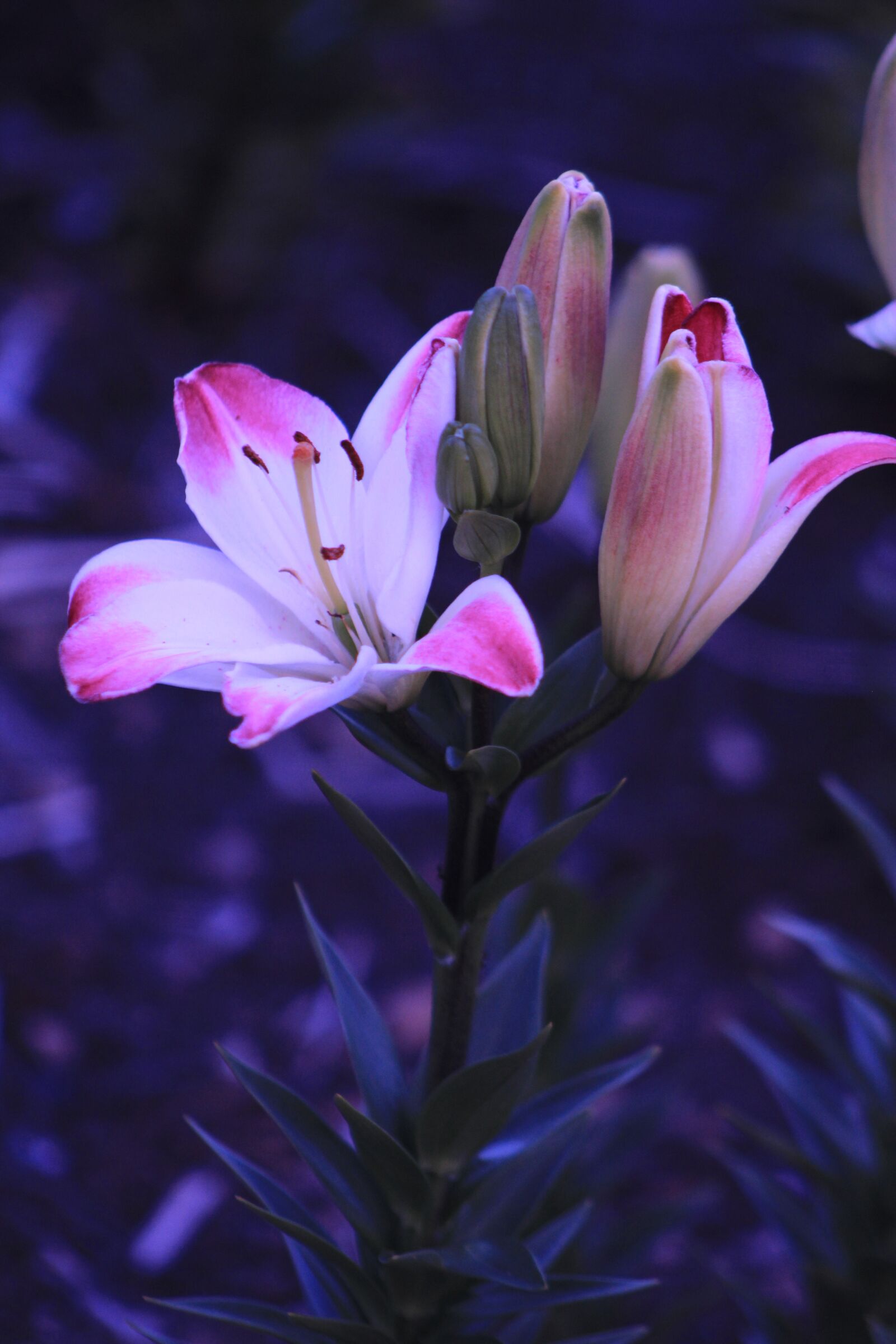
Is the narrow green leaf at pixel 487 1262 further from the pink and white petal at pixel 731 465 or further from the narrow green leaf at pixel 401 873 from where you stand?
the pink and white petal at pixel 731 465

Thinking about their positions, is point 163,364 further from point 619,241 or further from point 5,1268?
point 5,1268

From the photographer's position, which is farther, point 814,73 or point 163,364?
point 814,73

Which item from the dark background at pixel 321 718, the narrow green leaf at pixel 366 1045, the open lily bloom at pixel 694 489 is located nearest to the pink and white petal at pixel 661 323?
→ the open lily bloom at pixel 694 489

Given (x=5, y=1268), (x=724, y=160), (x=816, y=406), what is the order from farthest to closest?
(x=724, y=160) < (x=816, y=406) < (x=5, y=1268)

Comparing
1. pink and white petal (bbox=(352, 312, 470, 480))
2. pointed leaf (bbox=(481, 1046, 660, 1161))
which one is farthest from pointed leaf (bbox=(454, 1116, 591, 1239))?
pink and white petal (bbox=(352, 312, 470, 480))

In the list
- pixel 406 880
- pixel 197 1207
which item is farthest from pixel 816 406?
pixel 406 880

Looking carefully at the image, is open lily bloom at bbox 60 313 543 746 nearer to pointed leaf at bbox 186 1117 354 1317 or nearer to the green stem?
the green stem
